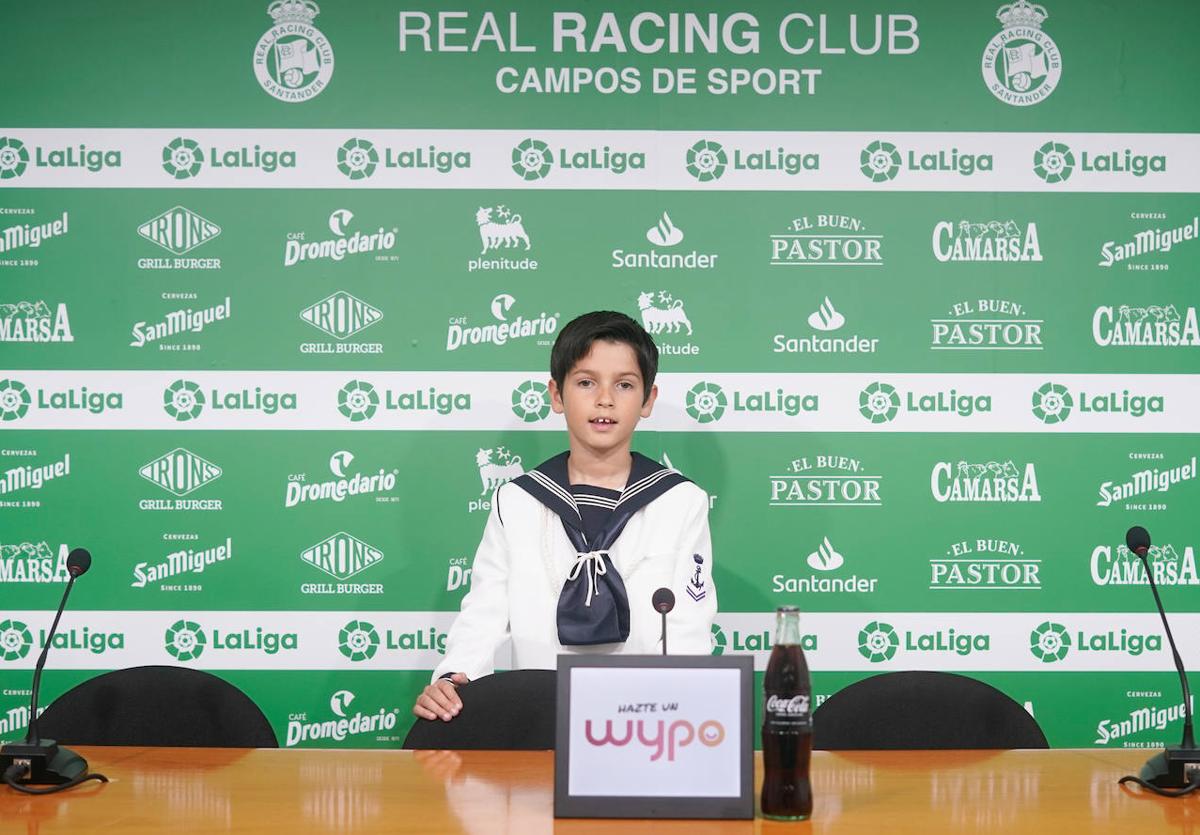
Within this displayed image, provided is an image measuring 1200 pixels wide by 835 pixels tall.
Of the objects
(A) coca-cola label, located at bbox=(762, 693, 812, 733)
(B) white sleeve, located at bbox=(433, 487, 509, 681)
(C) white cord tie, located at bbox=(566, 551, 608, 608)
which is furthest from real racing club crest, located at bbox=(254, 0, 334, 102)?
(A) coca-cola label, located at bbox=(762, 693, 812, 733)

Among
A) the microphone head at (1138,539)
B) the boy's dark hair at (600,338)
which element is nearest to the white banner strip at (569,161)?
the boy's dark hair at (600,338)

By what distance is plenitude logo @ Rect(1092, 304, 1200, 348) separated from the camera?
3.38m

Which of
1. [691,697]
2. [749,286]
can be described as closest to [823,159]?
[749,286]

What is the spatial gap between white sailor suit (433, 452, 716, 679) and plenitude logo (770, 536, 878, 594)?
1.97 ft

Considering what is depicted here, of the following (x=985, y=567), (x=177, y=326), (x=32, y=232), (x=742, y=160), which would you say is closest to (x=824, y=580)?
(x=985, y=567)

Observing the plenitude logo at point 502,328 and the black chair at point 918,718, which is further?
the plenitude logo at point 502,328

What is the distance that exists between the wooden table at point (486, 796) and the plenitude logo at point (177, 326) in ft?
5.26

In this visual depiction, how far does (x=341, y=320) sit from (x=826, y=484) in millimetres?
1522

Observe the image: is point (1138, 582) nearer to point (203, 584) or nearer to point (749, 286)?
point (749, 286)

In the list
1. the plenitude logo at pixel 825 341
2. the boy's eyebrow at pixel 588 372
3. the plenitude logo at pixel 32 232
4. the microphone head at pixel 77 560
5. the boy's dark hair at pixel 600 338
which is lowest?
the microphone head at pixel 77 560

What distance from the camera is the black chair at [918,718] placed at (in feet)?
7.68

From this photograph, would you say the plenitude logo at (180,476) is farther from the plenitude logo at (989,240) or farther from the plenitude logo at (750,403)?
the plenitude logo at (989,240)

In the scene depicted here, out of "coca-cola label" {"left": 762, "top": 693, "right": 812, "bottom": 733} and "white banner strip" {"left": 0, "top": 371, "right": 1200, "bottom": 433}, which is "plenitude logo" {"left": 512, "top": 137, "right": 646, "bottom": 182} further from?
"coca-cola label" {"left": 762, "top": 693, "right": 812, "bottom": 733}

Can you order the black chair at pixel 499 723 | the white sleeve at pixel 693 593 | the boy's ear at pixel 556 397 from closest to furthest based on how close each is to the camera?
the black chair at pixel 499 723, the white sleeve at pixel 693 593, the boy's ear at pixel 556 397
